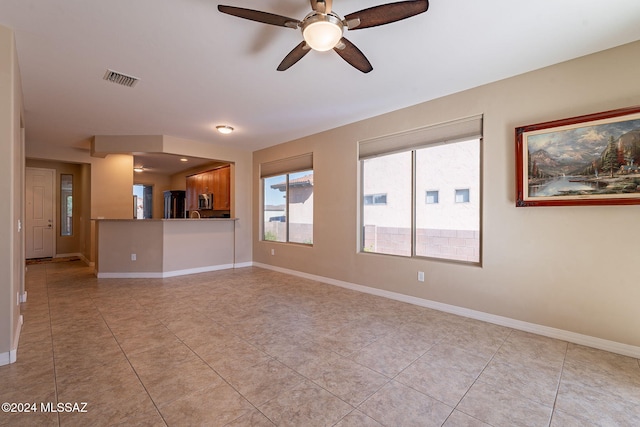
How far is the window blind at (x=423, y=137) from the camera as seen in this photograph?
3.22 metres

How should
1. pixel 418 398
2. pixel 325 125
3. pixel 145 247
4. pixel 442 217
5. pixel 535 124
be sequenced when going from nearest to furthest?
pixel 418 398
pixel 535 124
pixel 442 217
pixel 325 125
pixel 145 247

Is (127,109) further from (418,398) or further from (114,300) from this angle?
(418,398)

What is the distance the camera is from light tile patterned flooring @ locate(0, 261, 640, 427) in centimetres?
167

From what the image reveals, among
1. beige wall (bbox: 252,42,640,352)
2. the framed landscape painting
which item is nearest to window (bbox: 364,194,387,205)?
beige wall (bbox: 252,42,640,352)

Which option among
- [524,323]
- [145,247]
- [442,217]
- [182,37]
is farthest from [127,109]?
[524,323]

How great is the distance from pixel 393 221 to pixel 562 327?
2060 mm

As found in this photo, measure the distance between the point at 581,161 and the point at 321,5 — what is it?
2557 millimetres

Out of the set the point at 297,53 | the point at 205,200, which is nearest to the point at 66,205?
the point at 205,200

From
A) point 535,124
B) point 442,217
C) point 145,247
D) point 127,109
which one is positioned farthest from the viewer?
point 145,247

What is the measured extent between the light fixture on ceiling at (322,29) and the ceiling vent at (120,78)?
2.17 m

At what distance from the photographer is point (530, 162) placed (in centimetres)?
277

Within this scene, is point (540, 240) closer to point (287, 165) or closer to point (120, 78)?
point (287, 165)

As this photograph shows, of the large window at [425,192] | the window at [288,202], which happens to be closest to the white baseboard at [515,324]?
the large window at [425,192]

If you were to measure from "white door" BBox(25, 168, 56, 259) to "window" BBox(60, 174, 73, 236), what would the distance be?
A: 7.2 inches
